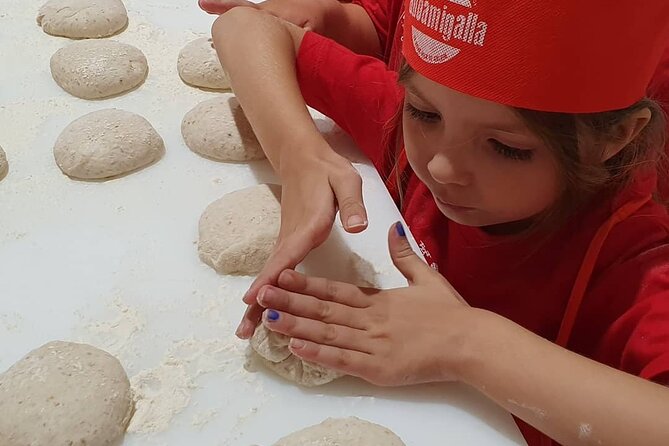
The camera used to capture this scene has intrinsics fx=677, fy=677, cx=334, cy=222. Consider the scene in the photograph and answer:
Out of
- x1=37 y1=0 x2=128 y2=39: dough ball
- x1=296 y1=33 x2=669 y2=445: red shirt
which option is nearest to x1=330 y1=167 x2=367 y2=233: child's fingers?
x1=296 y1=33 x2=669 y2=445: red shirt

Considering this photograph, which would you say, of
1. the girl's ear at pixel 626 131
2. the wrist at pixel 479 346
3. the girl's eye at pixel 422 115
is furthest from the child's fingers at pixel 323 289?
the girl's ear at pixel 626 131

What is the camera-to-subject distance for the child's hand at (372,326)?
2.28ft

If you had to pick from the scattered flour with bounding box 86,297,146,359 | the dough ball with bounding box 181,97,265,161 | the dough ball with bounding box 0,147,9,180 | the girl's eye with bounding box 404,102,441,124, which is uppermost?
the girl's eye with bounding box 404,102,441,124

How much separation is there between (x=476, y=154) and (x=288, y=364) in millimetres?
302

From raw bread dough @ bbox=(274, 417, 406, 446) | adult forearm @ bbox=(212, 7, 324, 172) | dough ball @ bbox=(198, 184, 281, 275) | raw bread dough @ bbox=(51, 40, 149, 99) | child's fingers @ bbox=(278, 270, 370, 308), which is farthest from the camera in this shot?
raw bread dough @ bbox=(51, 40, 149, 99)

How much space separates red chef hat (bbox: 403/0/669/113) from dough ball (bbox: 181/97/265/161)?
40 cm

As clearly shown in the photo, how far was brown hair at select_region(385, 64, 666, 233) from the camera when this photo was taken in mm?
704

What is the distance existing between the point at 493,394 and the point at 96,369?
407 millimetres

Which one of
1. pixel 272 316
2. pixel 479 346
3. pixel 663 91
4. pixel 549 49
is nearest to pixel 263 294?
pixel 272 316

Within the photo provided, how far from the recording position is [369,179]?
101cm

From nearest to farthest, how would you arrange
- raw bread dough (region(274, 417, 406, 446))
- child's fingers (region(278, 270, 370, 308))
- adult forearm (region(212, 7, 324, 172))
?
raw bread dough (region(274, 417, 406, 446)) < child's fingers (region(278, 270, 370, 308)) < adult forearm (region(212, 7, 324, 172))

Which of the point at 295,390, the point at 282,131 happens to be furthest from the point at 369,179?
the point at 295,390

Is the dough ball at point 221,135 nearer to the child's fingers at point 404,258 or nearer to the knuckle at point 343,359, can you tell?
the child's fingers at point 404,258

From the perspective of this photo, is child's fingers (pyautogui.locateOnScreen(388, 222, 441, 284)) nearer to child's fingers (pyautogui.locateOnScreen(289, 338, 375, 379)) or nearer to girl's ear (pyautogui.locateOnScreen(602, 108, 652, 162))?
child's fingers (pyautogui.locateOnScreen(289, 338, 375, 379))
